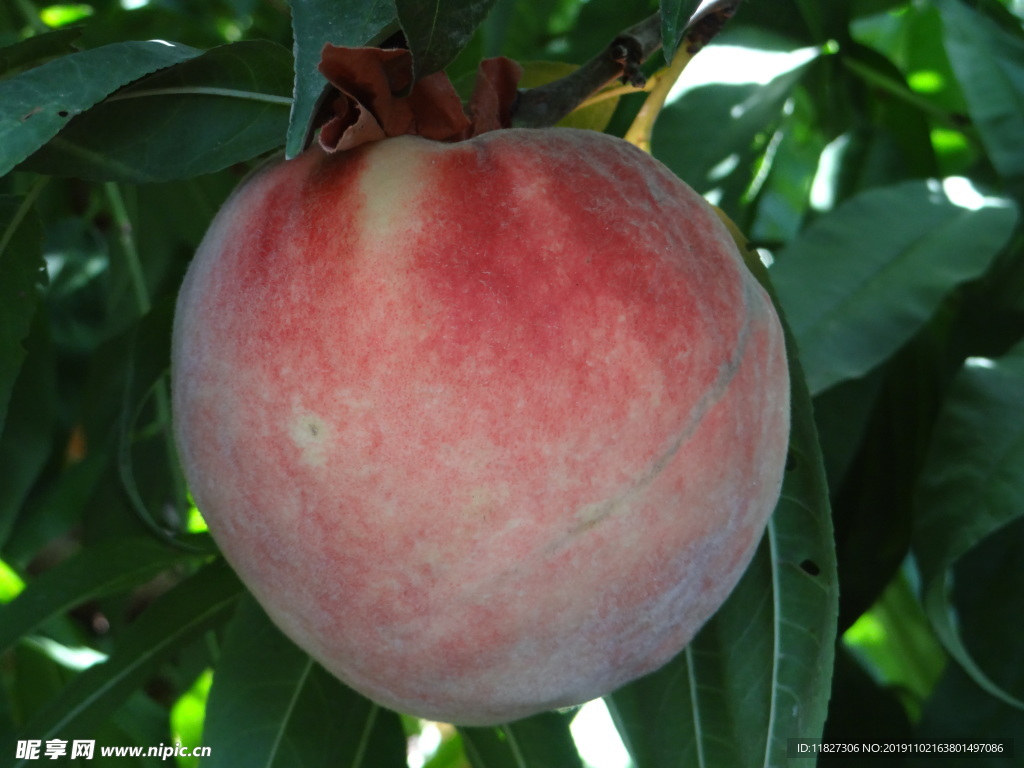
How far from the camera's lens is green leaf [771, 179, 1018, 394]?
Answer: 2.75 ft

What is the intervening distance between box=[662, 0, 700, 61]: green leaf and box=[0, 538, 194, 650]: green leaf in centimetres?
56

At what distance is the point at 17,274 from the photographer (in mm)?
696

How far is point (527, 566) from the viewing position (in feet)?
1.65

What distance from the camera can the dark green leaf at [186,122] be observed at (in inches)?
24.4

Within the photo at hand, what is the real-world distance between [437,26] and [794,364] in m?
0.34

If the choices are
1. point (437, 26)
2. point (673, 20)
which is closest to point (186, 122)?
point (437, 26)

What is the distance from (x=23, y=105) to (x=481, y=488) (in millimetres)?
311

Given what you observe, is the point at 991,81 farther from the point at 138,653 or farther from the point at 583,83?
the point at 138,653

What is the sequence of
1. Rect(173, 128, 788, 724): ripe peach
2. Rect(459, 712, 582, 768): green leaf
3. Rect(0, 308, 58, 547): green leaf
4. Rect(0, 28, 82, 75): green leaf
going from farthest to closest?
Rect(0, 308, 58, 547): green leaf, Rect(459, 712, 582, 768): green leaf, Rect(0, 28, 82, 75): green leaf, Rect(173, 128, 788, 724): ripe peach

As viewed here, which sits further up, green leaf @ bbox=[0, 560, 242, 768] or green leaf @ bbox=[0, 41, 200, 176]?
green leaf @ bbox=[0, 41, 200, 176]

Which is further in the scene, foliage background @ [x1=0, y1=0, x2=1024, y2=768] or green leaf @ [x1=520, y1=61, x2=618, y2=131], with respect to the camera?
green leaf @ [x1=520, y1=61, x2=618, y2=131]

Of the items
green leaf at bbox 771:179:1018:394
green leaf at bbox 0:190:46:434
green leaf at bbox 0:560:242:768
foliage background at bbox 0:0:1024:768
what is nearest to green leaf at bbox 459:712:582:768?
foliage background at bbox 0:0:1024:768

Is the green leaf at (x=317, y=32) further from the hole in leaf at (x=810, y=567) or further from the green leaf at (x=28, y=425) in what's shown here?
the green leaf at (x=28, y=425)

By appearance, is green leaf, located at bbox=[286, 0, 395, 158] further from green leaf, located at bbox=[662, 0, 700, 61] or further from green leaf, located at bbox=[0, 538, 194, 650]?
green leaf, located at bbox=[0, 538, 194, 650]
